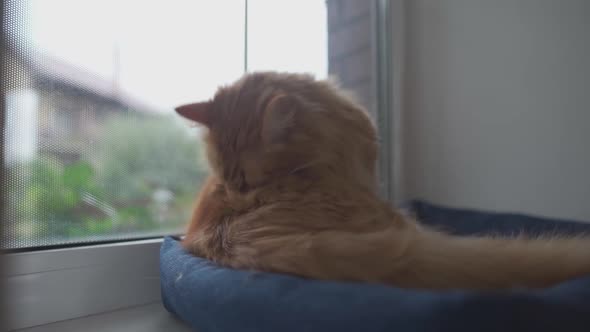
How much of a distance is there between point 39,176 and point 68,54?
0.31 meters

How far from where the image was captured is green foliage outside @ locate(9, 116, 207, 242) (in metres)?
0.80

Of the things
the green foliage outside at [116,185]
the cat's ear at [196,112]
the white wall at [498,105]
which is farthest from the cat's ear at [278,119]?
the white wall at [498,105]

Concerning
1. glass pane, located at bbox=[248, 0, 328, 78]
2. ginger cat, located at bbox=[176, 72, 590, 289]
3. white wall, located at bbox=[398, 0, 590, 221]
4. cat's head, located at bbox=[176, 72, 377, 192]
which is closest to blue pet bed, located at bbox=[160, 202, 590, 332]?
ginger cat, located at bbox=[176, 72, 590, 289]

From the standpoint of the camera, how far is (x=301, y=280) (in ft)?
1.54

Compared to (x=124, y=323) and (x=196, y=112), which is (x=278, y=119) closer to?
(x=196, y=112)

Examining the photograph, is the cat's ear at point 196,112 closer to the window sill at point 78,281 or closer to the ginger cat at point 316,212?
the ginger cat at point 316,212

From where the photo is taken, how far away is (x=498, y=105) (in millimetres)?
1388

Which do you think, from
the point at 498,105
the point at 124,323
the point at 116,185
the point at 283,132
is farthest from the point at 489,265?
the point at 498,105

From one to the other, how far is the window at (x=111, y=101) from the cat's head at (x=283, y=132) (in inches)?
6.3

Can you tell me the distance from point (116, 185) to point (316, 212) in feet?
2.04

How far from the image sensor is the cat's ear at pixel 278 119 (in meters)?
0.69

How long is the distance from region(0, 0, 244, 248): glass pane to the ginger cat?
21 cm

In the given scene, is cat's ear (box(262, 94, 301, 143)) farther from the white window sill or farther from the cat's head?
the white window sill

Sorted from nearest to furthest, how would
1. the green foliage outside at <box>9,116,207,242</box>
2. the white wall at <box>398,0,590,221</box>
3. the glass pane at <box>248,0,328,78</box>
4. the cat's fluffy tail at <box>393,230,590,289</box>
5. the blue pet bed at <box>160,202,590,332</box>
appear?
the blue pet bed at <box>160,202,590,332</box> → the cat's fluffy tail at <box>393,230,590,289</box> → the green foliage outside at <box>9,116,207,242</box> → the white wall at <box>398,0,590,221</box> → the glass pane at <box>248,0,328,78</box>
